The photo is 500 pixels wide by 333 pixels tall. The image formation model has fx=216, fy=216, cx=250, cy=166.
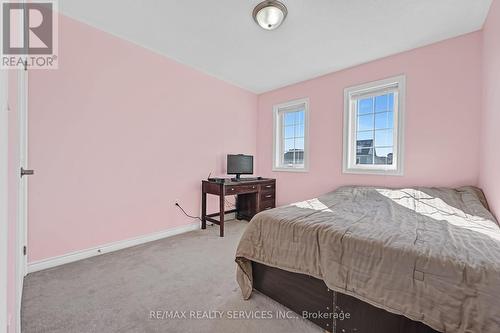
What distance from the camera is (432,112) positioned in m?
2.50

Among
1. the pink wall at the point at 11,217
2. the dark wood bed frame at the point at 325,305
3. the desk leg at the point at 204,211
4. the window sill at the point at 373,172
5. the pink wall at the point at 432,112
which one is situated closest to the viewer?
the pink wall at the point at 11,217

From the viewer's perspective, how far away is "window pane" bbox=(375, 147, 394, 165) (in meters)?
2.89

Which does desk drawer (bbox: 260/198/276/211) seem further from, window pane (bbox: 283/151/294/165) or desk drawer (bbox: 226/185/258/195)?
window pane (bbox: 283/151/294/165)

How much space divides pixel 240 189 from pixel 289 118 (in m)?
1.73

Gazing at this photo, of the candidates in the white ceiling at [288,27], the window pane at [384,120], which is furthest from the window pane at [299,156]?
the white ceiling at [288,27]

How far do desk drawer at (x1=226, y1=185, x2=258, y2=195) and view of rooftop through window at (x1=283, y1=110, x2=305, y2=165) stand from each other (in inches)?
37.8

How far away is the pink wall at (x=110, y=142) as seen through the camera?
2.02 m

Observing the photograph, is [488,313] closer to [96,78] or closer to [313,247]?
[313,247]

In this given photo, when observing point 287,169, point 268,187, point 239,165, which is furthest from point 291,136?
point 239,165

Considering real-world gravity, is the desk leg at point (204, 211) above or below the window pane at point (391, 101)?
below

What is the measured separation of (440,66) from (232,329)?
3.32 meters

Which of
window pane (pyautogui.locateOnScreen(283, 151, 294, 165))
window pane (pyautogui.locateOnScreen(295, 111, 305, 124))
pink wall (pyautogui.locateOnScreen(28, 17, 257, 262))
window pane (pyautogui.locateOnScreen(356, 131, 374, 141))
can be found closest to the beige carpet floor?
pink wall (pyautogui.locateOnScreen(28, 17, 257, 262))

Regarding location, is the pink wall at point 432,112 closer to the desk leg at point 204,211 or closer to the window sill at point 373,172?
the window sill at point 373,172

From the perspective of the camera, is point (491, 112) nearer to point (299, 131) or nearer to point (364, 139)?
point (364, 139)
